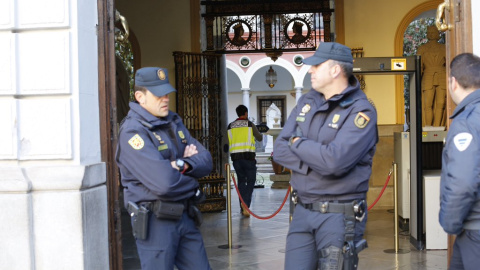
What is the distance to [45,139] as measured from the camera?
4.14 meters

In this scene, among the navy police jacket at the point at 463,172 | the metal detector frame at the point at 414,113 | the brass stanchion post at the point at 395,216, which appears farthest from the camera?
the metal detector frame at the point at 414,113

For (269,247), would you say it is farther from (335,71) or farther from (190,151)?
(335,71)

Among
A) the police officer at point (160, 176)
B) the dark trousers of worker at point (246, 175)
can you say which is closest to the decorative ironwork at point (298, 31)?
the dark trousers of worker at point (246, 175)

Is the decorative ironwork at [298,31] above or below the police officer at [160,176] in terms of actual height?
above

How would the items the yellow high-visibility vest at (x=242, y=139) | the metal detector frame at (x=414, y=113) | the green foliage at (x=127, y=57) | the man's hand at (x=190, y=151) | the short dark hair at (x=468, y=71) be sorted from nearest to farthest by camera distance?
the short dark hair at (x=468, y=71) < the man's hand at (x=190, y=151) < the metal detector frame at (x=414, y=113) < the yellow high-visibility vest at (x=242, y=139) < the green foliage at (x=127, y=57)

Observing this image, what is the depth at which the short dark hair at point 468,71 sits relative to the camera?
3217 millimetres

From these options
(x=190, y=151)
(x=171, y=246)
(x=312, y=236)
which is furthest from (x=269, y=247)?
(x=312, y=236)

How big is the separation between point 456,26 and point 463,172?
1.59 meters

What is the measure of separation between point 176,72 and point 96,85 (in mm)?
6173

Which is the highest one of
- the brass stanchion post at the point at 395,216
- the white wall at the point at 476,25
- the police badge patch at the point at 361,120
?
the white wall at the point at 476,25

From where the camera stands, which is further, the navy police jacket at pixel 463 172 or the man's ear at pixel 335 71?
the man's ear at pixel 335 71

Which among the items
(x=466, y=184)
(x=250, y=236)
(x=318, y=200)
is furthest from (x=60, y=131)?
(x=250, y=236)

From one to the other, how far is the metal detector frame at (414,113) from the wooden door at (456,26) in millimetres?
2758

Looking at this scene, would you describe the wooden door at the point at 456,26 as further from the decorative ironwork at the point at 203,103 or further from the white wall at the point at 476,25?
the decorative ironwork at the point at 203,103
